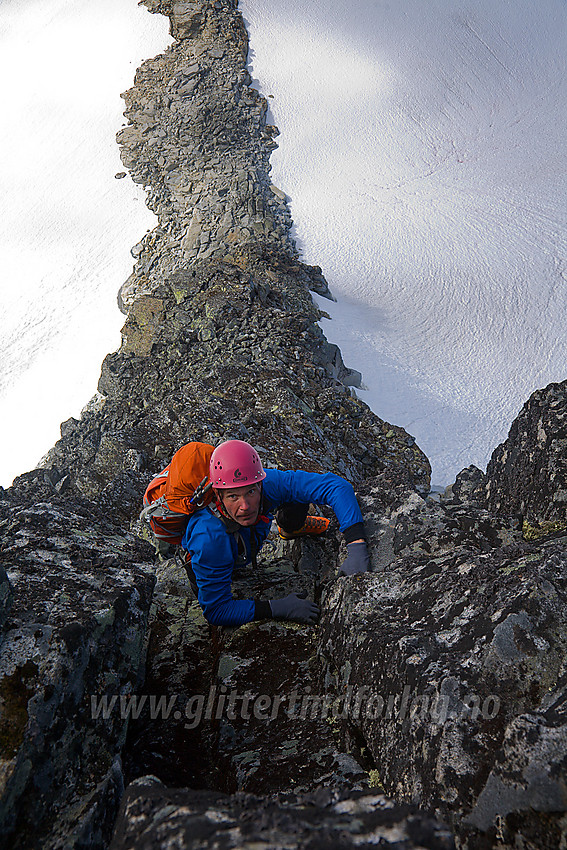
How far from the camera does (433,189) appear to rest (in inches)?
852

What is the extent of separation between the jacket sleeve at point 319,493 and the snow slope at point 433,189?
6401 millimetres

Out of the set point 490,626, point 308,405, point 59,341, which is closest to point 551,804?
point 490,626

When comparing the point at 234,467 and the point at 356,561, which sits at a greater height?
the point at 234,467

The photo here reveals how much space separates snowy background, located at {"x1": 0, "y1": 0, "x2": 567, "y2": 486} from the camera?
15.1 metres

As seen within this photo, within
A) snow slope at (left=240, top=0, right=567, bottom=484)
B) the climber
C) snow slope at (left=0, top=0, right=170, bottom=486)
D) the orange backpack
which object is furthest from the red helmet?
snow slope at (left=0, top=0, right=170, bottom=486)

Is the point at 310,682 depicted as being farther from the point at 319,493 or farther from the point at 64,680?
the point at 64,680

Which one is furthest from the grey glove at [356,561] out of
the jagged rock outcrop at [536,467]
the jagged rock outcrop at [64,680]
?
the jagged rock outcrop at [64,680]

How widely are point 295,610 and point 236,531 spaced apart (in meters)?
0.78

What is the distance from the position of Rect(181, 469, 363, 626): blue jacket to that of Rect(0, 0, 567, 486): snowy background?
663 centimetres

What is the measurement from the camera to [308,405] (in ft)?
34.1

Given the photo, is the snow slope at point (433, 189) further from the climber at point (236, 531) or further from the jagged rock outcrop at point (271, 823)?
the jagged rock outcrop at point (271, 823)

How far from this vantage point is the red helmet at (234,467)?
476cm

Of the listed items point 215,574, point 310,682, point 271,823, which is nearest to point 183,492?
point 215,574

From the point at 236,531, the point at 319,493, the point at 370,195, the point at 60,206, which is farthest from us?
the point at 60,206
